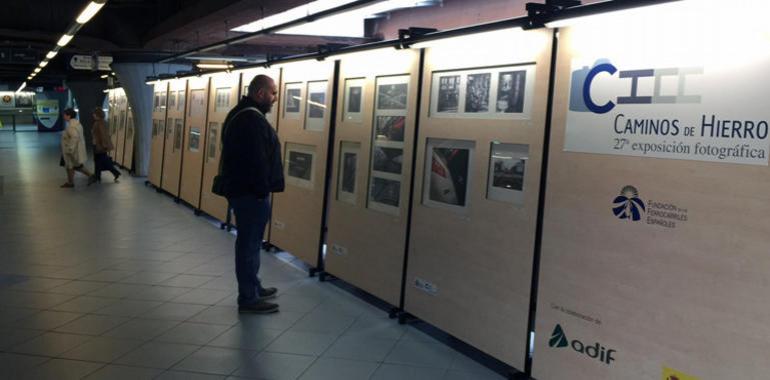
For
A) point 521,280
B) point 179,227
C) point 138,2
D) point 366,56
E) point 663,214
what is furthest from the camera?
point 138,2

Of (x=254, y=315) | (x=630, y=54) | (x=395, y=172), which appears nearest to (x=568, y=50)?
(x=630, y=54)

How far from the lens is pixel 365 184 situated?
555cm

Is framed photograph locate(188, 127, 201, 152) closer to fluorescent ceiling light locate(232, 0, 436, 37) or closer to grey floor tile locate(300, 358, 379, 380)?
fluorescent ceiling light locate(232, 0, 436, 37)

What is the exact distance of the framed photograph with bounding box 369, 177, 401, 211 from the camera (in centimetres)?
510

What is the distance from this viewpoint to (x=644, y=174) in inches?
121

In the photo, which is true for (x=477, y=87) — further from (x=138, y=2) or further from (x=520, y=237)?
(x=138, y=2)

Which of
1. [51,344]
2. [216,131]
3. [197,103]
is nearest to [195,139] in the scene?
[197,103]

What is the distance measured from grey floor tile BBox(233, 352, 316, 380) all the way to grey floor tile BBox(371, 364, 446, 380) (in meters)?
0.47

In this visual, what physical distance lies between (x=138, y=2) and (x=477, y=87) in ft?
33.1

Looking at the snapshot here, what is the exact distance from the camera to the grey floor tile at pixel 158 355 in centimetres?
402

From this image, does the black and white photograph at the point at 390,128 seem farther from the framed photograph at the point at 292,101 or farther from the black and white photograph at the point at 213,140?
the black and white photograph at the point at 213,140

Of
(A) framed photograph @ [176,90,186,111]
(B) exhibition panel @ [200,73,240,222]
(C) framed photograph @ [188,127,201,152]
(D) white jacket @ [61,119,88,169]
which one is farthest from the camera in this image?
(D) white jacket @ [61,119,88,169]

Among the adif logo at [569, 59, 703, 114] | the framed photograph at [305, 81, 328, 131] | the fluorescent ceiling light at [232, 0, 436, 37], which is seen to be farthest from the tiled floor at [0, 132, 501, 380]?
the fluorescent ceiling light at [232, 0, 436, 37]

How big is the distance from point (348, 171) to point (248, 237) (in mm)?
1235
